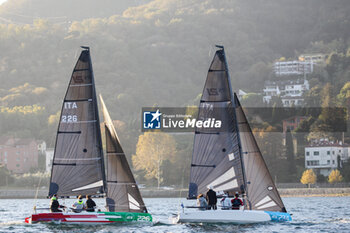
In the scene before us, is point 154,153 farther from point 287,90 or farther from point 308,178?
point 287,90

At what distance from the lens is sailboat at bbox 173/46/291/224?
1203 inches

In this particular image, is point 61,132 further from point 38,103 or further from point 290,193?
point 38,103

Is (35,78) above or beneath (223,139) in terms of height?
above

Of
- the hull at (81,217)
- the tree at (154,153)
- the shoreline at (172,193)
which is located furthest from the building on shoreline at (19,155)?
the hull at (81,217)

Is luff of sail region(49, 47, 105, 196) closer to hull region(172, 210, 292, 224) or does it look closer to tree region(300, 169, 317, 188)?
hull region(172, 210, 292, 224)

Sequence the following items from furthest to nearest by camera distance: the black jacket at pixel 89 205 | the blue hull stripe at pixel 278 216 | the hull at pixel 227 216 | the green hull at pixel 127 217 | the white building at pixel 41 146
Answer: the white building at pixel 41 146 → the blue hull stripe at pixel 278 216 → the black jacket at pixel 89 205 → the green hull at pixel 127 217 → the hull at pixel 227 216

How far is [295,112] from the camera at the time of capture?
135 meters

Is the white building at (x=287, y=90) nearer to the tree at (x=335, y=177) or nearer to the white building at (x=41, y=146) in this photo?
the white building at (x=41, y=146)

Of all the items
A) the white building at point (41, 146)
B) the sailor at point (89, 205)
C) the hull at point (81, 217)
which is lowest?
the hull at point (81, 217)

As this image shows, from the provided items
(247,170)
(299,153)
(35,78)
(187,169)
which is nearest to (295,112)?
(299,153)

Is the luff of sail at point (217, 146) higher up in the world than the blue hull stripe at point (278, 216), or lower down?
higher up

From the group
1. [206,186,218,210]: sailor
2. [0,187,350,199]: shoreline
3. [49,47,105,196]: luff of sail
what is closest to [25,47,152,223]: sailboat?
[49,47,105,196]: luff of sail

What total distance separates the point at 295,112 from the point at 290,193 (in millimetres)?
51914

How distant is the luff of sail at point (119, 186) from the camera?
30438 mm
